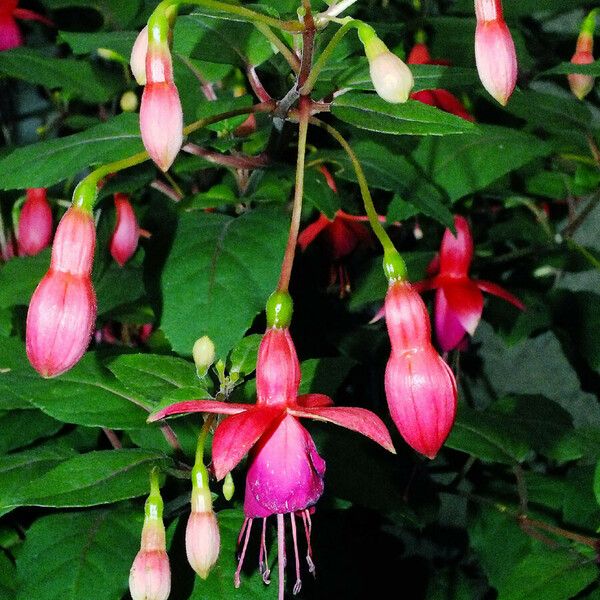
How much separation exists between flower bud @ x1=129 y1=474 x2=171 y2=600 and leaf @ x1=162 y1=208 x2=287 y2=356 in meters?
0.13

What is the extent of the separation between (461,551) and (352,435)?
614 millimetres

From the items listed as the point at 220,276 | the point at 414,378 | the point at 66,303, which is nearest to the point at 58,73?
the point at 220,276

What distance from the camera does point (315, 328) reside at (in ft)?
3.45

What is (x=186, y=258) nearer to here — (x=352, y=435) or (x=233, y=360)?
(x=233, y=360)

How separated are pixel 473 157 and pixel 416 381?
42cm

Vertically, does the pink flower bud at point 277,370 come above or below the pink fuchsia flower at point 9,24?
below

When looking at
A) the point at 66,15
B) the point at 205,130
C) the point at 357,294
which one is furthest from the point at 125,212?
the point at 66,15

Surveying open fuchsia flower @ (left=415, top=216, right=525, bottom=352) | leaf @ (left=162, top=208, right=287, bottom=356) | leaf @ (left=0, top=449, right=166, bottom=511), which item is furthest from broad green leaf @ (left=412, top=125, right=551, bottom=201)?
leaf @ (left=0, top=449, right=166, bottom=511)

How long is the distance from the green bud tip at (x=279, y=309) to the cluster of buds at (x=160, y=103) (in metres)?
0.10

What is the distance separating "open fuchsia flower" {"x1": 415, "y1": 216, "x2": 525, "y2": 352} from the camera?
827 millimetres

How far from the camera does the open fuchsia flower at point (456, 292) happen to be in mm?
827

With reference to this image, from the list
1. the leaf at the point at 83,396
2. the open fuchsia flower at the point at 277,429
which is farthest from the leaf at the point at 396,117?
the leaf at the point at 83,396

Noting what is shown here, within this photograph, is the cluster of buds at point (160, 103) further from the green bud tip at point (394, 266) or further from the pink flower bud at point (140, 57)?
the green bud tip at point (394, 266)

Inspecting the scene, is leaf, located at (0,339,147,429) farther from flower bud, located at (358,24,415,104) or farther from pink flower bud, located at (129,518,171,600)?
flower bud, located at (358,24,415,104)
